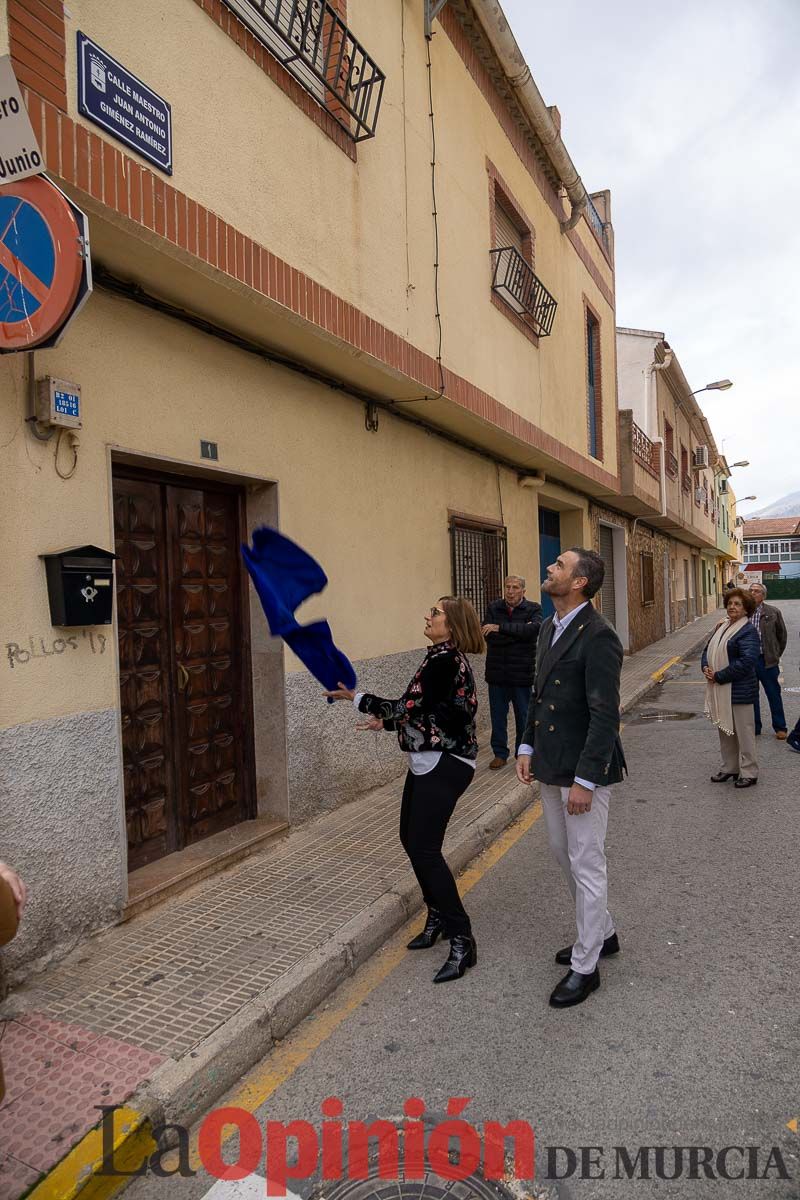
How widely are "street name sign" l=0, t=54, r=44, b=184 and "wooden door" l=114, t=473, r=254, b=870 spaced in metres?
1.87

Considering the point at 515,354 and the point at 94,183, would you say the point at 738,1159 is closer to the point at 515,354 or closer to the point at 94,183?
the point at 94,183

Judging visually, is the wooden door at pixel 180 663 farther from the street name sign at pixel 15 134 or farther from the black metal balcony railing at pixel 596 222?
the black metal balcony railing at pixel 596 222

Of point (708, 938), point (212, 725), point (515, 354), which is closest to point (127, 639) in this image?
point (212, 725)

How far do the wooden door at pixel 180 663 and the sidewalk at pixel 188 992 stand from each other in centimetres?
50

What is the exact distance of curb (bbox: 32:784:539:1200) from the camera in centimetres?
236

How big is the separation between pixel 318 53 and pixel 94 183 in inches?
125

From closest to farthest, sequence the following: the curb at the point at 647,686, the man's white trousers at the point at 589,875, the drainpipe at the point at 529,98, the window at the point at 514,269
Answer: the man's white trousers at the point at 589,875
the drainpipe at the point at 529,98
the window at the point at 514,269
the curb at the point at 647,686

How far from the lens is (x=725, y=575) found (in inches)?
2175

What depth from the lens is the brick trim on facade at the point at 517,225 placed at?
28.7ft

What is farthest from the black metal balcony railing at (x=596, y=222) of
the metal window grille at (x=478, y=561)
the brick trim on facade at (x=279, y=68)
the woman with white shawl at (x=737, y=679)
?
the woman with white shawl at (x=737, y=679)

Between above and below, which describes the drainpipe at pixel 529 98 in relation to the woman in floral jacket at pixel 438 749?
above

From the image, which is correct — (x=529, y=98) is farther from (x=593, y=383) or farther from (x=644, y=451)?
(x=644, y=451)

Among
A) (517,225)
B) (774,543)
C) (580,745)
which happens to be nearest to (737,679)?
(580,745)

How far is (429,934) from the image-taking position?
391 centimetres
